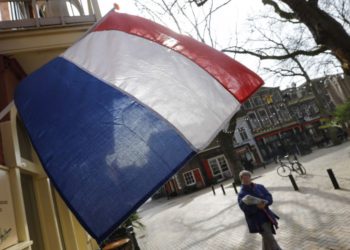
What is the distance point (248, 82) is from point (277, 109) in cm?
4312

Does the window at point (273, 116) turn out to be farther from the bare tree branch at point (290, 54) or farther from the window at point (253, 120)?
the bare tree branch at point (290, 54)

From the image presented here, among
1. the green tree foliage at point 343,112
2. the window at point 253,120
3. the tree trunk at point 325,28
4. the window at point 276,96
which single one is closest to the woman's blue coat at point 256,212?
the tree trunk at point 325,28

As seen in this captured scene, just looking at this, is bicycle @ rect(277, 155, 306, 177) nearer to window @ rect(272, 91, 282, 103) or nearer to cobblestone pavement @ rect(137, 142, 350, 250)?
cobblestone pavement @ rect(137, 142, 350, 250)

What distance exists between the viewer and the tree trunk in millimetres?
5902

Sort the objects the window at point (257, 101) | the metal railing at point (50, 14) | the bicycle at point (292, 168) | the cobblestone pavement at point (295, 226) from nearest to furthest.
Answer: the metal railing at point (50, 14), the cobblestone pavement at point (295, 226), the bicycle at point (292, 168), the window at point (257, 101)

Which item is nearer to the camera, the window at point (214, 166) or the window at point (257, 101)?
the window at point (214, 166)

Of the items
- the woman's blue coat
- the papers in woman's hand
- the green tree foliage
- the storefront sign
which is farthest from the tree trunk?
the green tree foliage

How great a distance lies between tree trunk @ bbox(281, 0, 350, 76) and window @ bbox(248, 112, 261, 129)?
34.6m

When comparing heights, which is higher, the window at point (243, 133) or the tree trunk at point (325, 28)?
the window at point (243, 133)

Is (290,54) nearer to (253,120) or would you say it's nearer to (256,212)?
(256,212)

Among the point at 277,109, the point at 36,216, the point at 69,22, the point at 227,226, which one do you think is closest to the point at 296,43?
the point at 227,226

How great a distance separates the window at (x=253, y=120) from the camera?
40.0 metres

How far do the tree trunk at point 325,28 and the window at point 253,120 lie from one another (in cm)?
3461

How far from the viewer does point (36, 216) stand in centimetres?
384
